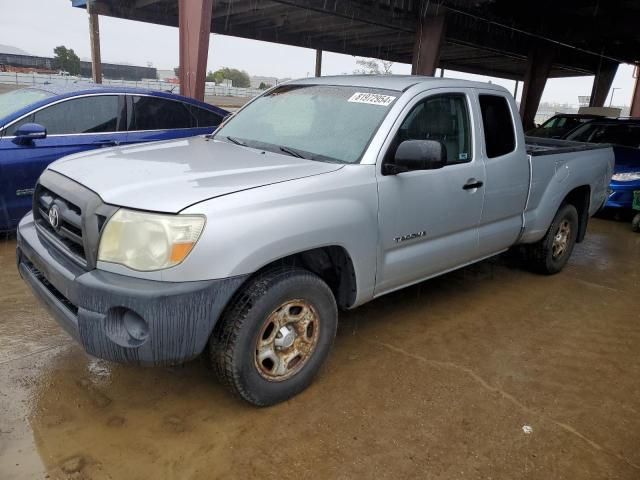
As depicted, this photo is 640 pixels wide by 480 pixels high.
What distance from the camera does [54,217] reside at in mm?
2730

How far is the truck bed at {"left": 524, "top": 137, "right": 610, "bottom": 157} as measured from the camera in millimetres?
A: 4562

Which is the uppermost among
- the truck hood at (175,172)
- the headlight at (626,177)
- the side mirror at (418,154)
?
the side mirror at (418,154)

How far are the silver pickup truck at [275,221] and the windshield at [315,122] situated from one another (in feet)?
0.04

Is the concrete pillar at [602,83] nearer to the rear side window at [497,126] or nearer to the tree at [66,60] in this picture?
the rear side window at [497,126]

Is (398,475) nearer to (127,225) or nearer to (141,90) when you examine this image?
(127,225)

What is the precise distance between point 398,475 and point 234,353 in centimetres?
95

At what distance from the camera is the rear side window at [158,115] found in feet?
18.9

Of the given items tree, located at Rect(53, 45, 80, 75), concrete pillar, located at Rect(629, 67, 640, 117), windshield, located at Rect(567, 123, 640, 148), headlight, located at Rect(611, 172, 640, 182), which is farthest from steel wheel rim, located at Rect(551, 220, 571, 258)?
tree, located at Rect(53, 45, 80, 75)


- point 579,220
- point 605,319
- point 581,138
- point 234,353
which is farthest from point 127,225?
point 581,138

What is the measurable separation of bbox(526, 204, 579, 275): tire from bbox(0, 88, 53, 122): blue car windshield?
515 centimetres

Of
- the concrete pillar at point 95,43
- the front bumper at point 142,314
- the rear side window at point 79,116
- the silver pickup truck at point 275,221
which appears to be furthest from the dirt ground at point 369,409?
the concrete pillar at point 95,43

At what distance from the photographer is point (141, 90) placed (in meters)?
5.84

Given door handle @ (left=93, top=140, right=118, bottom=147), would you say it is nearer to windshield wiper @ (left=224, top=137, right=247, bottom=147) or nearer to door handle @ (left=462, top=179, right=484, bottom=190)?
windshield wiper @ (left=224, top=137, right=247, bottom=147)

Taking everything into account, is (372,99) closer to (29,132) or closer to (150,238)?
(150,238)
